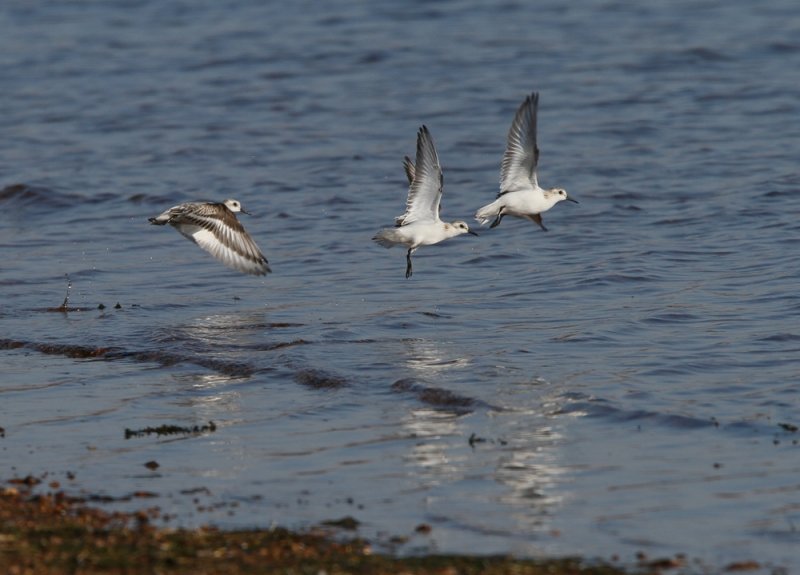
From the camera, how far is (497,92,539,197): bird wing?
11406mm

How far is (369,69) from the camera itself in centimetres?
2364

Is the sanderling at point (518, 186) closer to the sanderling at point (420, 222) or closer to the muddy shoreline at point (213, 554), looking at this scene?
the sanderling at point (420, 222)

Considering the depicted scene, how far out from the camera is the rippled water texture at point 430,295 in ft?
21.8

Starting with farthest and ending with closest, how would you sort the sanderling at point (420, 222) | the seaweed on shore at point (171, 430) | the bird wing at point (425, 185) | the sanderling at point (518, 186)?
1. the sanderling at point (518, 186)
2. the sanderling at point (420, 222)
3. the bird wing at point (425, 185)
4. the seaweed on shore at point (171, 430)

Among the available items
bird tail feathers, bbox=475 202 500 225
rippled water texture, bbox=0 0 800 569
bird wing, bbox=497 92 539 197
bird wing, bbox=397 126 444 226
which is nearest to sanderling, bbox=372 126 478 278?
bird wing, bbox=397 126 444 226

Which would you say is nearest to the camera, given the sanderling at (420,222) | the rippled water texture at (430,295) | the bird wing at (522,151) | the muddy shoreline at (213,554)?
the muddy shoreline at (213,554)

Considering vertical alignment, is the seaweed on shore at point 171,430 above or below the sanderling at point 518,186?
below

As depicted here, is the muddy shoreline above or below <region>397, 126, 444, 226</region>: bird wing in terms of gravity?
below

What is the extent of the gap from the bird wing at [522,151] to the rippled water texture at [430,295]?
0.88 metres

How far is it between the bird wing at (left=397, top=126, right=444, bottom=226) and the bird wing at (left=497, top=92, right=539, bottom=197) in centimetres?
87

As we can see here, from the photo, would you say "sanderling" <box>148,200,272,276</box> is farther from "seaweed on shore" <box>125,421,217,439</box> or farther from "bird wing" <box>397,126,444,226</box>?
"seaweed on shore" <box>125,421,217,439</box>

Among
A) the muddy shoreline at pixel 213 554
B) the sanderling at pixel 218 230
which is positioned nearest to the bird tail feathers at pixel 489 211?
the sanderling at pixel 218 230

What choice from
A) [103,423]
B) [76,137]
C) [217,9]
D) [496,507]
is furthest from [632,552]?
[217,9]

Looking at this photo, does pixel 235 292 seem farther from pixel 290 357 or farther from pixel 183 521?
pixel 183 521
